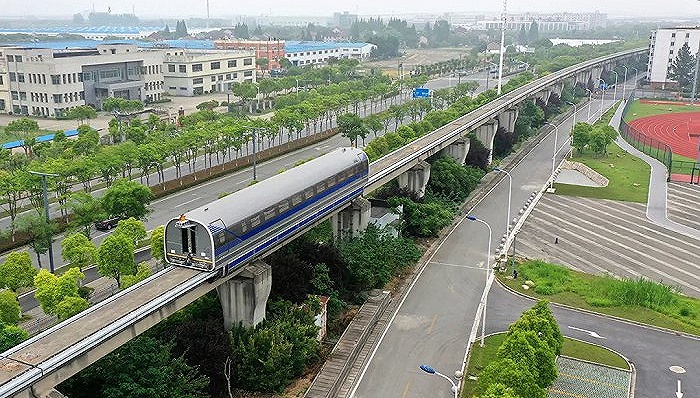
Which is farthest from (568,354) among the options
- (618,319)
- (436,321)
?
(436,321)

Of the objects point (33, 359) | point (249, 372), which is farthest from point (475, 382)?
point (33, 359)

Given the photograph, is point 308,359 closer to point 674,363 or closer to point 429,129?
point 674,363

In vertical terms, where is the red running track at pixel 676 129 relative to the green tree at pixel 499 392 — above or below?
below

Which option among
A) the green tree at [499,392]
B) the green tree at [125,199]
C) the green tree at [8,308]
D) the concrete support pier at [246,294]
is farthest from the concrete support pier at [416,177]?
the green tree at [8,308]

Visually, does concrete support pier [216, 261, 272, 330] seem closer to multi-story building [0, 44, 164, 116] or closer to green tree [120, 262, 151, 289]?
green tree [120, 262, 151, 289]

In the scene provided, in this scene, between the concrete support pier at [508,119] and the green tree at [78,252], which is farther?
the concrete support pier at [508,119]

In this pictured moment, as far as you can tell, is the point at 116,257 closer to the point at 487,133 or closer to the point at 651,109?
the point at 487,133

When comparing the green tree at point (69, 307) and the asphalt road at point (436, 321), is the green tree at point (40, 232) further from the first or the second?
the asphalt road at point (436, 321)
